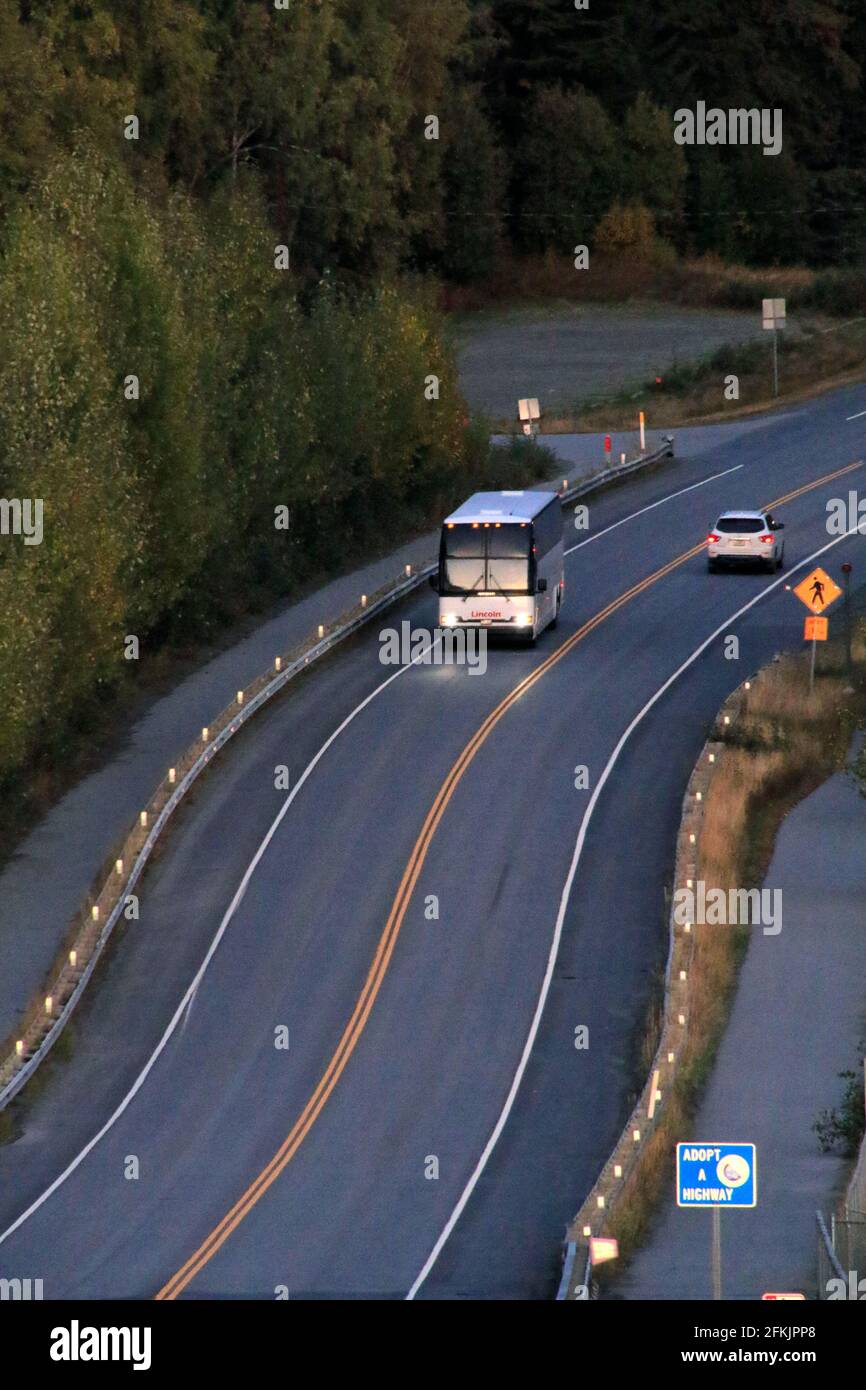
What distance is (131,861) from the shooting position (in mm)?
36188

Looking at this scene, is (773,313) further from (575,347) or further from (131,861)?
(131,861)

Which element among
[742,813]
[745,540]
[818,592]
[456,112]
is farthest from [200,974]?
[456,112]

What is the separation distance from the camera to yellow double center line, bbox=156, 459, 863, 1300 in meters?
24.6

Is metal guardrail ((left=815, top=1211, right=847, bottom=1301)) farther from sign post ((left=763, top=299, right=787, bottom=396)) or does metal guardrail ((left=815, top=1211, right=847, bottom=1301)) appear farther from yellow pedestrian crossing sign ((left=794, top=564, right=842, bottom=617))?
sign post ((left=763, top=299, right=787, bottom=396))

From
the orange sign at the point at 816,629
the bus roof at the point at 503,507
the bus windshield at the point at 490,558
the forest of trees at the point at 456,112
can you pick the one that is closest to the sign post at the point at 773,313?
the forest of trees at the point at 456,112

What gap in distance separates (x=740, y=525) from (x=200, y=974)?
26750mm

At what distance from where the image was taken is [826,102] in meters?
116

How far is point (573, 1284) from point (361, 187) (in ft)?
224

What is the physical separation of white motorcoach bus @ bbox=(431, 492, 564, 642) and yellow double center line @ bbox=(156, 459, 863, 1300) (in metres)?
1.34

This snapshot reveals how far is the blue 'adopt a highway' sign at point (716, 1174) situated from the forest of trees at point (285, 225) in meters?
21.1

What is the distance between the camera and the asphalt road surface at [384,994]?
25.1 m

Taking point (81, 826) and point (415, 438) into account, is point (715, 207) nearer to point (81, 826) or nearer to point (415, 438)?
point (415, 438)

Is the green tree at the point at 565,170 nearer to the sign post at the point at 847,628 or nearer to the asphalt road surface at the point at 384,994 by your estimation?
the sign post at the point at 847,628

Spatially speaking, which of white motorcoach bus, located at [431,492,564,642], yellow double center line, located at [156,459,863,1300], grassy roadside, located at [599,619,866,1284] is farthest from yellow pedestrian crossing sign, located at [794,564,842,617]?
white motorcoach bus, located at [431,492,564,642]
